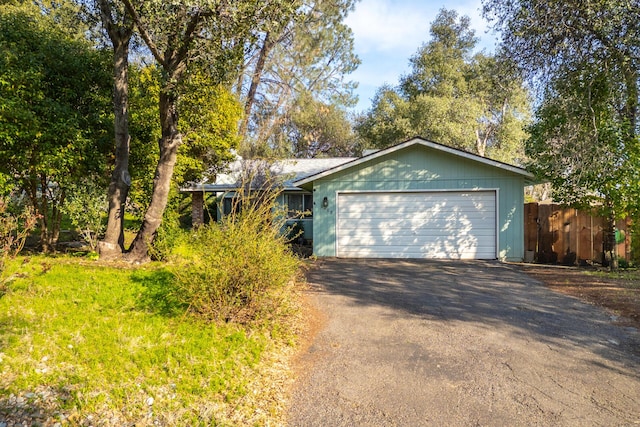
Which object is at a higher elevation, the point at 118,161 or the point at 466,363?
the point at 118,161

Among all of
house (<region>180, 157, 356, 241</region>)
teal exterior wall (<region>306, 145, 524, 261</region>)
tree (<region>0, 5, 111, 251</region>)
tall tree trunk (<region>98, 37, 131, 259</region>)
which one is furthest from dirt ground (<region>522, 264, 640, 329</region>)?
tree (<region>0, 5, 111, 251</region>)

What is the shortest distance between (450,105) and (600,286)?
18212 millimetres

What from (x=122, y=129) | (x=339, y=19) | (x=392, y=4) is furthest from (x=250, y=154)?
(x=122, y=129)

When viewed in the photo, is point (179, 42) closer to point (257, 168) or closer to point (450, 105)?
point (257, 168)

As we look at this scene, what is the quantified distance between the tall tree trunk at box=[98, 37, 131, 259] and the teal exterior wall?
598 cm

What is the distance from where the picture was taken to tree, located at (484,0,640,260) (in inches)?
364

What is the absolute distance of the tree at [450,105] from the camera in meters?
24.1

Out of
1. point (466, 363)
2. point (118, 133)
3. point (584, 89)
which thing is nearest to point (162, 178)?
point (118, 133)

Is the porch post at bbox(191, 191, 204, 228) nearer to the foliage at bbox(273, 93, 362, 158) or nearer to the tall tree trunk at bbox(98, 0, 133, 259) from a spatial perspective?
the tall tree trunk at bbox(98, 0, 133, 259)

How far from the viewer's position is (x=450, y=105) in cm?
2455

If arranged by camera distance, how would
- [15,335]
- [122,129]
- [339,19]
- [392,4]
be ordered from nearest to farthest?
[15,335]
[122,129]
[392,4]
[339,19]

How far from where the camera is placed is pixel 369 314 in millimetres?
6129

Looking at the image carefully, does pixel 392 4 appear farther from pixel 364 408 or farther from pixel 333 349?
pixel 364 408

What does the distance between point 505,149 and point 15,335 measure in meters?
26.5
